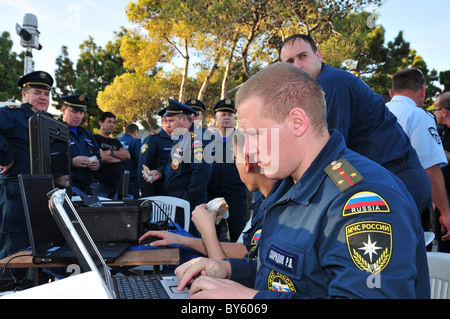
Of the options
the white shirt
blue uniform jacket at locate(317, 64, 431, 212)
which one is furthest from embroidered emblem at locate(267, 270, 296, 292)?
the white shirt

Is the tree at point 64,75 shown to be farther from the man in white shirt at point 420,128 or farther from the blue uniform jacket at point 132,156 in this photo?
the man in white shirt at point 420,128

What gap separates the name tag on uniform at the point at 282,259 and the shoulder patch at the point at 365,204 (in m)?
0.20

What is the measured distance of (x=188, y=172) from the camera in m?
4.40

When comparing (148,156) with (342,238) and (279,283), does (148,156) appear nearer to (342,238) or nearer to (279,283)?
(279,283)

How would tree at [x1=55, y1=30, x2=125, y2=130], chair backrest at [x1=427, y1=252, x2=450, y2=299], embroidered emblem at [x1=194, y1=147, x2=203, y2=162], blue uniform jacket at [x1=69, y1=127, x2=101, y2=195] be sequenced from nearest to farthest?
chair backrest at [x1=427, y1=252, x2=450, y2=299], embroidered emblem at [x1=194, y1=147, x2=203, y2=162], blue uniform jacket at [x1=69, y1=127, x2=101, y2=195], tree at [x1=55, y1=30, x2=125, y2=130]

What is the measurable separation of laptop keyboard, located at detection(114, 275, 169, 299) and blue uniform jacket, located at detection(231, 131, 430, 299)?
423 mm

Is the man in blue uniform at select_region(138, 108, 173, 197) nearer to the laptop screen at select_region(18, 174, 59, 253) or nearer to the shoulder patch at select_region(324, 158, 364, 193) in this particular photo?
the laptop screen at select_region(18, 174, 59, 253)

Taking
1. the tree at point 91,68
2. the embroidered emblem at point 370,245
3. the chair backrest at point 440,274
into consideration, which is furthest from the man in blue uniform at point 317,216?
the tree at point 91,68

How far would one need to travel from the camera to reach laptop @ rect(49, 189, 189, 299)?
911 millimetres

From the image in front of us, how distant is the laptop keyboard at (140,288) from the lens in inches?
49.9

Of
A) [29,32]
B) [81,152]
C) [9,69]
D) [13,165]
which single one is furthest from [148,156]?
[9,69]

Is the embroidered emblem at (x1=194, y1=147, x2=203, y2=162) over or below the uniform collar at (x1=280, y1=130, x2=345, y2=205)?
over

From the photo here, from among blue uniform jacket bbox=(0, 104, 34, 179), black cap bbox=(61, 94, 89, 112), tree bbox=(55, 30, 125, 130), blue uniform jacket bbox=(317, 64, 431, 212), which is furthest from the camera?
tree bbox=(55, 30, 125, 130)
